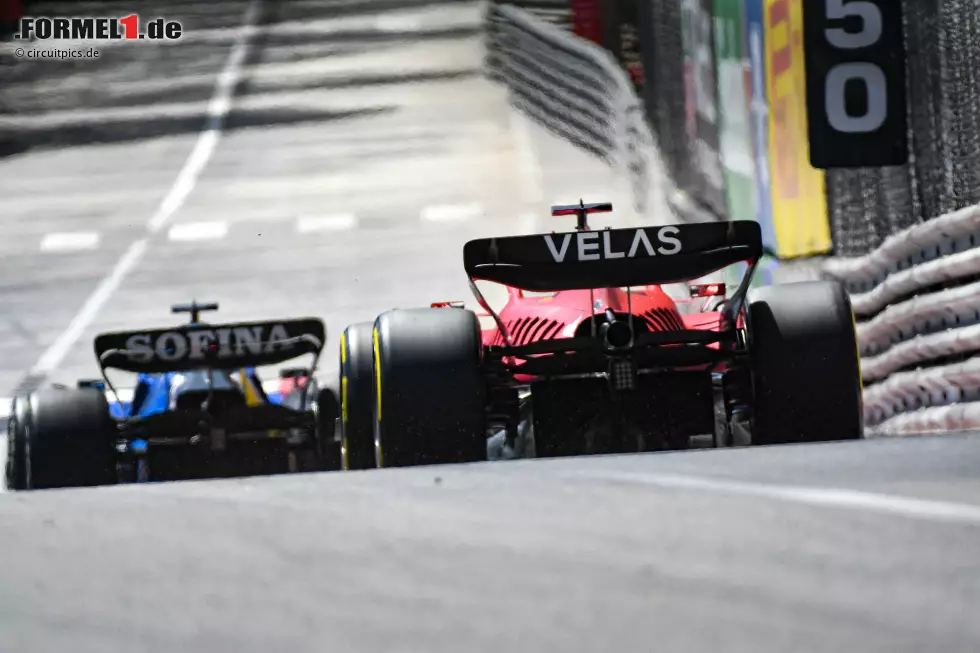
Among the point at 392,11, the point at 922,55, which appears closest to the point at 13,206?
the point at 392,11

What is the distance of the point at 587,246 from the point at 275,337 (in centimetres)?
292

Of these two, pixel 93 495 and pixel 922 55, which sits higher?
pixel 922 55

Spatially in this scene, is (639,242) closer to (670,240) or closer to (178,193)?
(670,240)

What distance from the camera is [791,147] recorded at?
1181 centimetres

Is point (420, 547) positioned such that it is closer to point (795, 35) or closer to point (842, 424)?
point (842, 424)

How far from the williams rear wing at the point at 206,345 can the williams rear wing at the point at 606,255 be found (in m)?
2.49

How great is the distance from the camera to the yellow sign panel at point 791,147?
11023 mm

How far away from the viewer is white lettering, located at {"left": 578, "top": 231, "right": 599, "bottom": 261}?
615 centimetres

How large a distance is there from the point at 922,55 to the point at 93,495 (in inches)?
218

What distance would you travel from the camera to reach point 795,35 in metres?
11.5

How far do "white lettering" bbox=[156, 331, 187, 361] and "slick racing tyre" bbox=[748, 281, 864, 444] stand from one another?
3.29 meters

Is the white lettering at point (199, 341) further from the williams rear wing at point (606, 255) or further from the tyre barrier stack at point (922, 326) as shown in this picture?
the tyre barrier stack at point (922, 326)

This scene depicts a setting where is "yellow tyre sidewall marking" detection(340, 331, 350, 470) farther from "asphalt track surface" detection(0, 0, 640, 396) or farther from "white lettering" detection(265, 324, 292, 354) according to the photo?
"asphalt track surface" detection(0, 0, 640, 396)

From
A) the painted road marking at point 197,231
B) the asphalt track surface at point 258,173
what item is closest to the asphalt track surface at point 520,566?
the asphalt track surface at point 258,173
